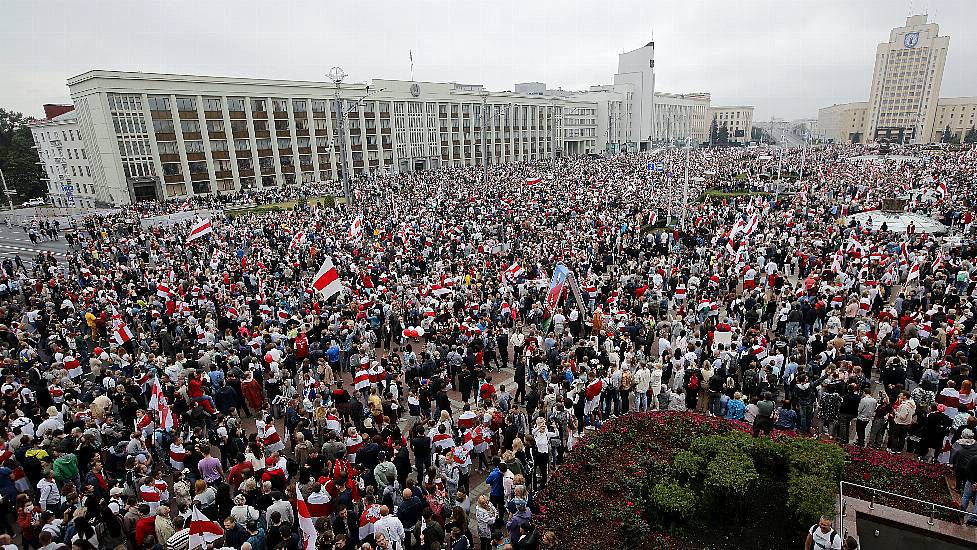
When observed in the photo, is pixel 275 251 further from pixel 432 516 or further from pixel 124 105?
pixel 124 105

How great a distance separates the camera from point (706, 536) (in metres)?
8.05

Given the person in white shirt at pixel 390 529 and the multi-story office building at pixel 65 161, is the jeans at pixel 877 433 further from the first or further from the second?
the multi-story office building at pixel 65 161

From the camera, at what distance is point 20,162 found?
6222 centimetres

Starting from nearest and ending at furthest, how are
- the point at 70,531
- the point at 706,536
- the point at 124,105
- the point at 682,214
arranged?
the point at 70,531 < the point at 706,536 < the point at 682,214 < the point at 124,105

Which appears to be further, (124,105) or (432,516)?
(124,105)

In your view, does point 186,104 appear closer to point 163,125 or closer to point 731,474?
point 163,125

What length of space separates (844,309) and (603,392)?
902 centimetres

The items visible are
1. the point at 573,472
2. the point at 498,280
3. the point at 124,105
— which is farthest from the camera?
the point at 124,105

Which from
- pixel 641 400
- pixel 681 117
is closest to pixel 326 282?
pixel 641 400

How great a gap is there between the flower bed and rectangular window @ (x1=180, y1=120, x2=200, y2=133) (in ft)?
189

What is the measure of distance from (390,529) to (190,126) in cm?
5864

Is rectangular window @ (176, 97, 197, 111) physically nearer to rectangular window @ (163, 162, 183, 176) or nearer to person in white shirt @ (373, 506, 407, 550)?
rectangular window @ (163, 162, 183, 176)

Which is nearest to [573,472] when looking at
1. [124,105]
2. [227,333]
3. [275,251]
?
[227,333]

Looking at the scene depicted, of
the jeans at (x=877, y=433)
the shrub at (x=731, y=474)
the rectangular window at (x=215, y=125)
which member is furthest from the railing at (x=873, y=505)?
the rectangular window at (x=215, y=125)
